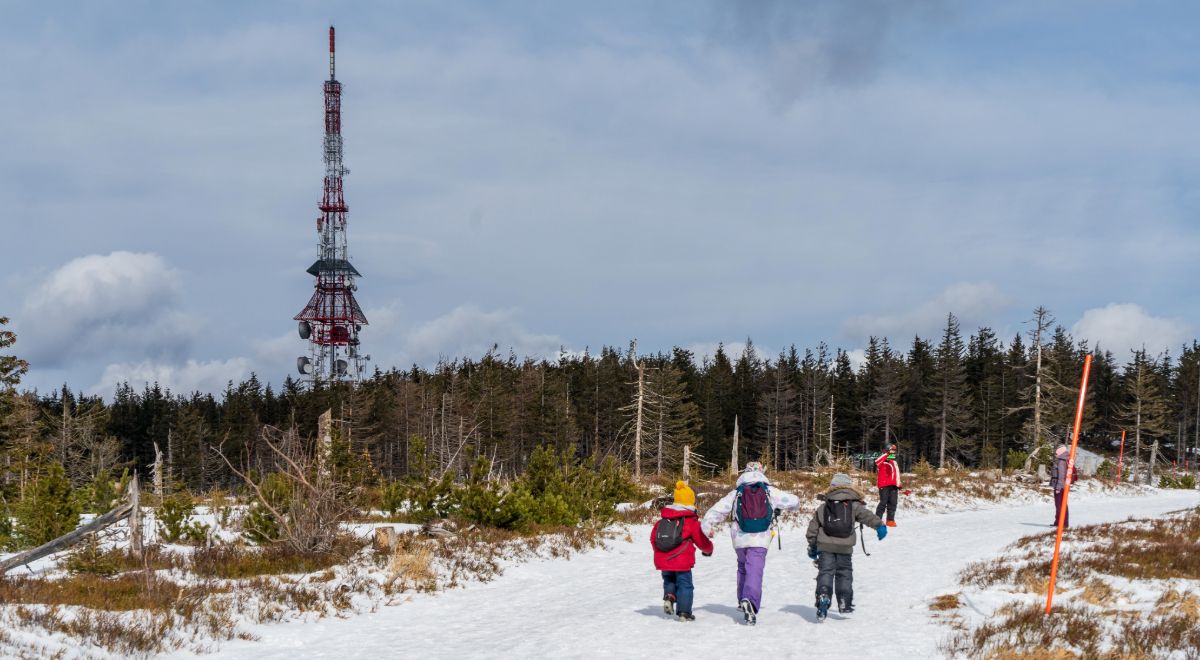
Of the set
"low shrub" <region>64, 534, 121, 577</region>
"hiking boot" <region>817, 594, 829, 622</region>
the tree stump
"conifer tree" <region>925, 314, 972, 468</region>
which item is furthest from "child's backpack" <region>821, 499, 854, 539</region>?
"conifer tree" <region>925, 314, 972, 468</region>

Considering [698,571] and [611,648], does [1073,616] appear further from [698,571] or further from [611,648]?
[698,571]

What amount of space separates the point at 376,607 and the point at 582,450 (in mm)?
72343

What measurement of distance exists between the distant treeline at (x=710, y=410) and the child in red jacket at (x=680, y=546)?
4810cm

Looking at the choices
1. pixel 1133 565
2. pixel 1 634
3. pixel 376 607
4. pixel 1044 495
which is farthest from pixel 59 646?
pixel 1044 495

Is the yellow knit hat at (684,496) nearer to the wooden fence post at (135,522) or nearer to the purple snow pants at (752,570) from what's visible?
the purple snow pants at (752,570)

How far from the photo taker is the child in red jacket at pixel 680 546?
920cm

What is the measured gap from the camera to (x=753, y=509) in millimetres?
9070

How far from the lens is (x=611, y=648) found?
26.3 ft

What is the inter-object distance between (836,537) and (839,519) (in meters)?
0.21

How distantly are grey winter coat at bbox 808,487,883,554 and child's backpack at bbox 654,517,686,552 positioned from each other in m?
1.53

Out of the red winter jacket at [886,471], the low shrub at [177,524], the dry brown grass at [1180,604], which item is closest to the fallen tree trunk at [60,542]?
the low shrub at [177,524]

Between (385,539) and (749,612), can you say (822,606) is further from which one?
(385,539)

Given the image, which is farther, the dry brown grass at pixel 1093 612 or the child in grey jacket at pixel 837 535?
the child in grey jacket at pixel 837 535

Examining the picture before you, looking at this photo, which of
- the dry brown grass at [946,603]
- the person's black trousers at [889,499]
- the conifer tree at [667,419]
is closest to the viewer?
the dry brown grass at [946,603]
